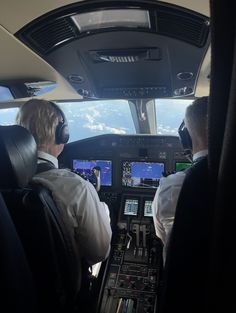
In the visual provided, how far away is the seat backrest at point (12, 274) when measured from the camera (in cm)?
107

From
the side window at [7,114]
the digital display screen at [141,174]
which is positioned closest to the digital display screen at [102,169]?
the digital display screen at [141,174]

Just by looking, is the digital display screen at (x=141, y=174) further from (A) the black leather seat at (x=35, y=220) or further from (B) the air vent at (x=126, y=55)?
(A) the black leather seat at (x=35, y=220)

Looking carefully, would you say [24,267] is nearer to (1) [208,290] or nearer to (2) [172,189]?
(2) [172,189]

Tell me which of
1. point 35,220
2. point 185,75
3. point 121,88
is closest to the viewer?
point 35,220

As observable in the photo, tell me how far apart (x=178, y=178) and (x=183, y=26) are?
716mm

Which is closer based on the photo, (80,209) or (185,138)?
(80,209)

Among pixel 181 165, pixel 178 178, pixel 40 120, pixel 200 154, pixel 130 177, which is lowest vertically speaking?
pixel 130 177

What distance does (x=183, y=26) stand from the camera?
163 cm

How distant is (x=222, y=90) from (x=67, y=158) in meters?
2.60

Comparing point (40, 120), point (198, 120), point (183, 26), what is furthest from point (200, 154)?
point (40, 120)

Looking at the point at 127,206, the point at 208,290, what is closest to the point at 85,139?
the point at 127,206

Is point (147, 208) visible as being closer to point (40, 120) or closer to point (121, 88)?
point (121, 88)

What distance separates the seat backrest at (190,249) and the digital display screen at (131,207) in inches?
82.7

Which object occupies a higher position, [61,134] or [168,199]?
[61,134]
